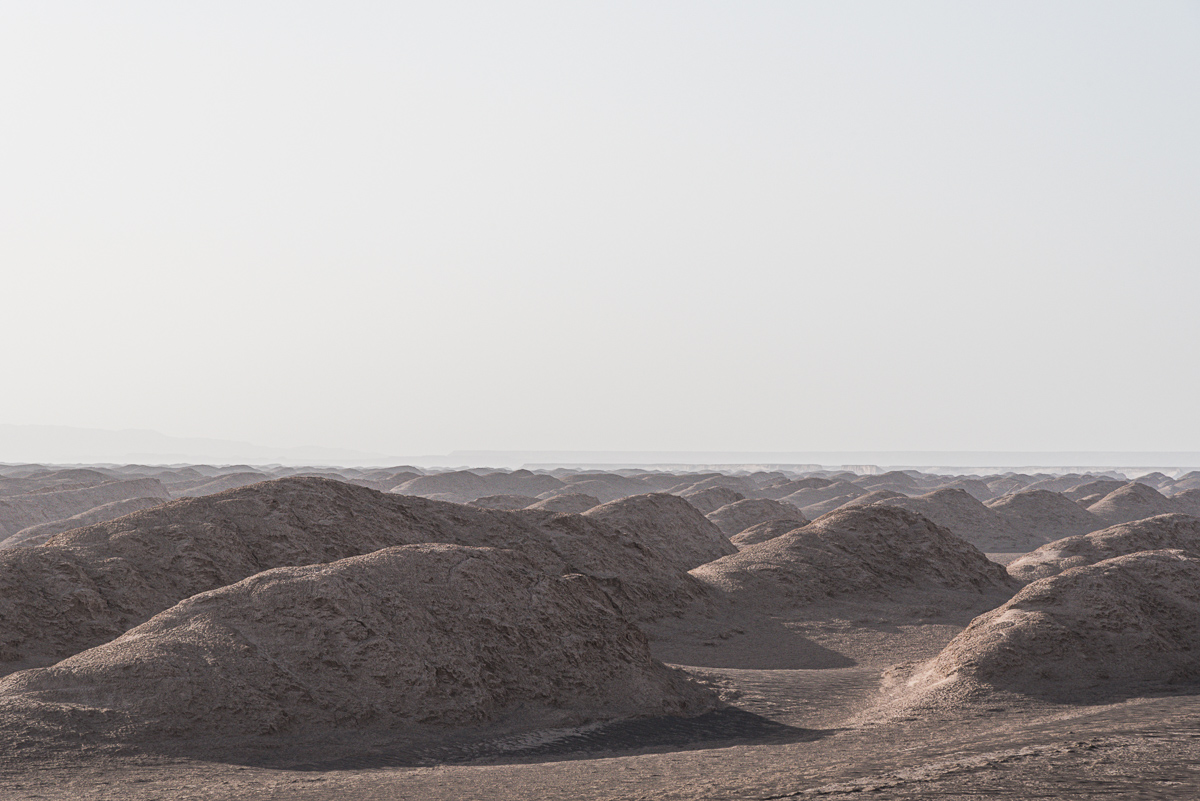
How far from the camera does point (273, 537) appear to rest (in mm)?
21953

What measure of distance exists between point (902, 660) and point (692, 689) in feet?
23.1

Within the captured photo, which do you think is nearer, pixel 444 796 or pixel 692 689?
pixel 444 796

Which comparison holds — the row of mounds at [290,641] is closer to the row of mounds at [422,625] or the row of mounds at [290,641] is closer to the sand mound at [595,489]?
the row of mounds at [422,625]

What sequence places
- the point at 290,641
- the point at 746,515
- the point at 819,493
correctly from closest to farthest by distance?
the point at 290,641 → the point at 746,515 → the point at 819,493

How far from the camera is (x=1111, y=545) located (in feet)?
106

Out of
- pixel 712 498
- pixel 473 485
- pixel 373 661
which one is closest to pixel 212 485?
pixel 473 485

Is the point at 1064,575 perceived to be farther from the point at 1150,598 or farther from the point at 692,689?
the point at 692,689

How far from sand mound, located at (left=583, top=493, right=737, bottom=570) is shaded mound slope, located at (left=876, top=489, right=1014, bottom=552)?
20280 mm

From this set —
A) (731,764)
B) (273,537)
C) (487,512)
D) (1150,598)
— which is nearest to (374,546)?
(273,537)

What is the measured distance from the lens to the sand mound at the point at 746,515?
46.9 m

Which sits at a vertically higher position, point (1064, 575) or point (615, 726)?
point (1064, 575)

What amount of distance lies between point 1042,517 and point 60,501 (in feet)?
185

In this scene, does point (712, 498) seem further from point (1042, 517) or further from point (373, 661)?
point (373, 661)

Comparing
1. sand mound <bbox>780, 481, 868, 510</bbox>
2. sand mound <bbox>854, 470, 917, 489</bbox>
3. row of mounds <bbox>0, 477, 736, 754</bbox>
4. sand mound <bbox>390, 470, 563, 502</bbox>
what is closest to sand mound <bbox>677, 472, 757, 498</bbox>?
sand mound <bbox>780, 481, 868, 510</bbox>
